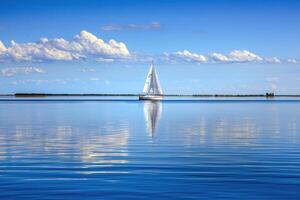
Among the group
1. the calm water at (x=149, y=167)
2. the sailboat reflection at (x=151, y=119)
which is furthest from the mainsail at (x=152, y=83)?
the calm water at (x=149, y=167)

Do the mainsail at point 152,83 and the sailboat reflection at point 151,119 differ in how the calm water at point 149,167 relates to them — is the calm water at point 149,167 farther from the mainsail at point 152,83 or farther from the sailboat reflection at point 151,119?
the mainsail at point 152,83

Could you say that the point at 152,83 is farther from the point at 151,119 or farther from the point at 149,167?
the point at 149,167

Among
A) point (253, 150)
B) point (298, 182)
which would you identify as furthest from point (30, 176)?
point (253, 150)

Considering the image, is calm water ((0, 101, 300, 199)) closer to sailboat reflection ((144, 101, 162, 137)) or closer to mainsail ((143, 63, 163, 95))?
sailboat reflection ((144, 101, 162, 137))

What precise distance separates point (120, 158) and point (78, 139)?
12439mm

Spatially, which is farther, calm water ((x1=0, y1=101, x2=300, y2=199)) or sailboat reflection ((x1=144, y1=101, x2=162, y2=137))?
sailboat reflection ((x1=144, y1=101, x2=162, y2=137))

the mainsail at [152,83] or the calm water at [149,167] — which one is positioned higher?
the mainsail at [152,83]

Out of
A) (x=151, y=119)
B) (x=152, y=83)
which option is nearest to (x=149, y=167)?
(x=151, y=119)

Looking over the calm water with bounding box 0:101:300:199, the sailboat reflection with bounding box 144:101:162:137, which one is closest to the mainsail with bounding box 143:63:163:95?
the sailboat reflection with bounding box 144:101:162:137

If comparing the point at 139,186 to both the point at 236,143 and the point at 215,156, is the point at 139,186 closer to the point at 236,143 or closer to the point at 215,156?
the point at 215,156

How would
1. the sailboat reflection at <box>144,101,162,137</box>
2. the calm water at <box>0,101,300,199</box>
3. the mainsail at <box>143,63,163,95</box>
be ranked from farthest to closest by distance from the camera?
the mainsail at <box>143,63,163,95</box>, the sailboat reflection at <box>144,101,162,137</box>, the calm water at <box>0,101,300,199</box>

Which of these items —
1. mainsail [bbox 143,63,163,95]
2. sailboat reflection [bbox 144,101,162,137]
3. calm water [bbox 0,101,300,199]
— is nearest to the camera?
calm water [bbox 0,101,300,199]

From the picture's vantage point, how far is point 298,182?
2034cm

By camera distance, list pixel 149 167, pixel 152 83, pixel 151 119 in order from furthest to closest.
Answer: pixel 152 83, pixel 151 119, pixel 149 167
